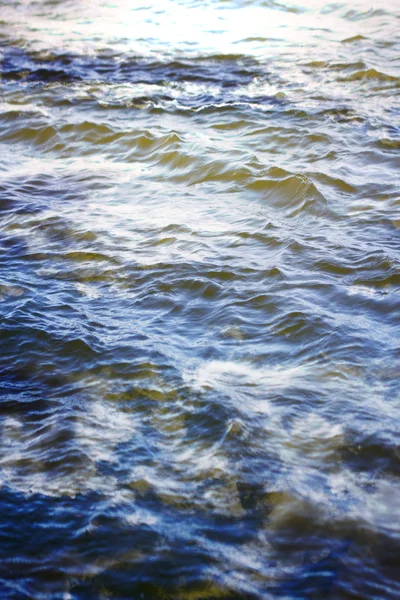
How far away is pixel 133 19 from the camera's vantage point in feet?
48.8

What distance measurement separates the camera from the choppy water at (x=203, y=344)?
2.77 metres

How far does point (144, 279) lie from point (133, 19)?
11.9 metres

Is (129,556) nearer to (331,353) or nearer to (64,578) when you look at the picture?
(64,578)

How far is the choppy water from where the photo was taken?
109 inches

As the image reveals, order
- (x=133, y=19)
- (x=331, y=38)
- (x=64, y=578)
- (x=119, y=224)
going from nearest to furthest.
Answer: (x=64, y=578) → (x=119, y=224) → (x=331, y=38) → (x=133, y=19)

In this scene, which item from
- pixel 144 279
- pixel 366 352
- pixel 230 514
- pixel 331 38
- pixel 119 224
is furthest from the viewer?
pixel 331 38

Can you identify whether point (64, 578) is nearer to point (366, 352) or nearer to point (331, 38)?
point (366, 352)

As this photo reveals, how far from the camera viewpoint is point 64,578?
265 centimetres

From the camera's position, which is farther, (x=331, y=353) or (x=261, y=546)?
(x=331, y=353)

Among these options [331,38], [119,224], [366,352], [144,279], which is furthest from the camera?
[331,38]

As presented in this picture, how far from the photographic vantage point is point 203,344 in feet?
13.8

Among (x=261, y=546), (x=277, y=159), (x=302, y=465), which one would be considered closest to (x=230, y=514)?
(x=261, y=546)

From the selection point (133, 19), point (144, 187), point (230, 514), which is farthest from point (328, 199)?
point (133, 19)

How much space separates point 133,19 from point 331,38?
5.41 m
